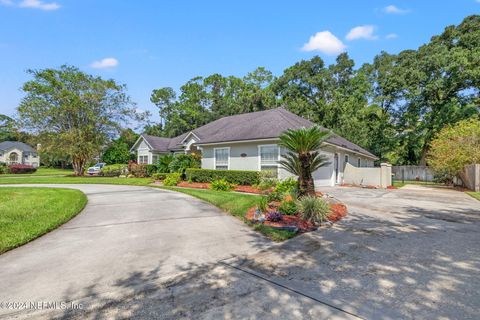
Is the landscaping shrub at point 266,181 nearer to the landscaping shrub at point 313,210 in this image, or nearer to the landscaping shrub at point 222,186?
the landscaping shrub at point 222,186

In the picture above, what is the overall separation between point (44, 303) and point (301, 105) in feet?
113

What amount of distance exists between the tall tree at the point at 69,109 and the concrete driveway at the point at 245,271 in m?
23.4

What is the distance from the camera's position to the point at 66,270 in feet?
13.3

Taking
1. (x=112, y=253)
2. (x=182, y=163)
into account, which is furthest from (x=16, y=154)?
(x=112, y=253)

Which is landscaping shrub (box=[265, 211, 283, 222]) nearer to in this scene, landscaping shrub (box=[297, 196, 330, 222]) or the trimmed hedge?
landscaping shrub (box=[297, 196, 330, 222])

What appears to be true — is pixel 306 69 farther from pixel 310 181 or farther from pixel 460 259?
pixel 460 259

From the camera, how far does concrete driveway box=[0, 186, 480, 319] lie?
9.82ft

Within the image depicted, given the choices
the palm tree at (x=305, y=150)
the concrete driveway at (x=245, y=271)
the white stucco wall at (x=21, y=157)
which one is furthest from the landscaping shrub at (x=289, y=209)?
the white stucco wall at (x=21, y=157)

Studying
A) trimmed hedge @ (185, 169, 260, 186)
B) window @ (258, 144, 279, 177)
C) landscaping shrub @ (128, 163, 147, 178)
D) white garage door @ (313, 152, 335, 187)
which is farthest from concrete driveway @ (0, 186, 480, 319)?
landscaping shrub @ (128, 163, 147, 178)

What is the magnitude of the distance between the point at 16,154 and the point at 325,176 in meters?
66.6

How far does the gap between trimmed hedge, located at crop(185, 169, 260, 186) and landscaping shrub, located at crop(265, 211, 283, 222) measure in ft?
24.9

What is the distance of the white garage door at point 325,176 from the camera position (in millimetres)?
16984

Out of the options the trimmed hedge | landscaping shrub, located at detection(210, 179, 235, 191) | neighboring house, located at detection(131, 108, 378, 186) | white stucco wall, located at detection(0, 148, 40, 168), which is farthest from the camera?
white stucco wall, located at detection(0, 148, 40, 168)

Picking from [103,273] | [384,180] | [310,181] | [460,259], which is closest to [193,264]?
[103,273]
